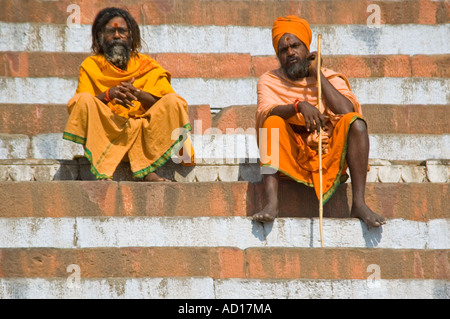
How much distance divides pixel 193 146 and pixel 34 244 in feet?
6.58

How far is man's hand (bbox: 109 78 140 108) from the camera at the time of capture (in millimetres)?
8523

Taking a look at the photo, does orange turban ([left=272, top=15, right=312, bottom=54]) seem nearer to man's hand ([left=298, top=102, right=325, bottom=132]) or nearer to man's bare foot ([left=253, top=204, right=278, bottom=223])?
man's hand ([left=298, top=102, right=325, bottom=132])

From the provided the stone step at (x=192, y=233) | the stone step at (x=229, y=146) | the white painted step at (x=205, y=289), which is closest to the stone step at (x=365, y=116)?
the stone step at (x=229, y=146)

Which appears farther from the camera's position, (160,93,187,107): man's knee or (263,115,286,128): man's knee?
(160,93,187,107): man's knee

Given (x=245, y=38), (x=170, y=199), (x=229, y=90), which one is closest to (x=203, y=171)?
(x=170, y=199)

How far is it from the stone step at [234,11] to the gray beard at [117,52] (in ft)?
6.04

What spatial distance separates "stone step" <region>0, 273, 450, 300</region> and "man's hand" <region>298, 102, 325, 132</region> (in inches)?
66.3

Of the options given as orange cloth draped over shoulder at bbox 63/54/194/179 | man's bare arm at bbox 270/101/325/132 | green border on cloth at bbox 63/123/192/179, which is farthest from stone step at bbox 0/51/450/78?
man's bare arm at bbox 270/101/325/132

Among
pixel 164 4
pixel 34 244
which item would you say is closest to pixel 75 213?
pixel 34 244

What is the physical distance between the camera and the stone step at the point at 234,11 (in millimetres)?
10859

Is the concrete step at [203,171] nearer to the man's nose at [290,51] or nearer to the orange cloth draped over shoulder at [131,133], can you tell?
the orange cloth draped over shoulder at [131,133]

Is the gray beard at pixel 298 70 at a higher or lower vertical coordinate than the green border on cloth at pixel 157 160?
higher

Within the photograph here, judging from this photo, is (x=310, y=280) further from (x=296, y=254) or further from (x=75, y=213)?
(x=75, y=213)

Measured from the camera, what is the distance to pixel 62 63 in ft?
33.6
